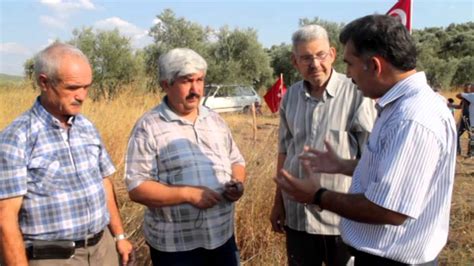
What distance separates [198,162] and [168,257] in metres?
0.52

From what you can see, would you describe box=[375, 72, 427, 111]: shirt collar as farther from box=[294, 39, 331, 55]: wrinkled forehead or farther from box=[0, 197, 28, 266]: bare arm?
box=[0, 197, 28, 266]: bare arm

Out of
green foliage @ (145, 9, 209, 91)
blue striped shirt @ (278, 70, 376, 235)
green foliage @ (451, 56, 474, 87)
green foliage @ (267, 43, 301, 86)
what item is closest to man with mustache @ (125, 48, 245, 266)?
blue striped shirt @ (278, 70, 376, 235)

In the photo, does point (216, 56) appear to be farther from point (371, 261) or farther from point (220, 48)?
point (371, 261)

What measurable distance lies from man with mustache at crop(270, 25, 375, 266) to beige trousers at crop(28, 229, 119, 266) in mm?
1023

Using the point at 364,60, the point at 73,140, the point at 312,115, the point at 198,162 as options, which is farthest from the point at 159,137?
the point at 364,60

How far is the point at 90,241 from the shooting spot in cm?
215

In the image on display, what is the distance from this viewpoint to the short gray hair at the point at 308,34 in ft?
8.23

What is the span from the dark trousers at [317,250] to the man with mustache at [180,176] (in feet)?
1.64

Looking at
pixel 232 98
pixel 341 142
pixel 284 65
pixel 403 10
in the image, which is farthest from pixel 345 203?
pixel 284 65

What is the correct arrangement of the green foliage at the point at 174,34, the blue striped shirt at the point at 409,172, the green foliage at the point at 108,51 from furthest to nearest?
the green foliage at the point at 174,34
the green foliage at the point at 108,51
the blue striped shirt at the point at 409,172

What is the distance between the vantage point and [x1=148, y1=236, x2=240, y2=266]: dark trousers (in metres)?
2.28

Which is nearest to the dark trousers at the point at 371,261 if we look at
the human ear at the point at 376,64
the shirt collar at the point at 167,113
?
the human ear at the point at 376,64

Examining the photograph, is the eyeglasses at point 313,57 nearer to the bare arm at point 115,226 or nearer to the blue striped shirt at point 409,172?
the blue striped shirt at point 409,172

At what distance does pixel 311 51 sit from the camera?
2506 mm
